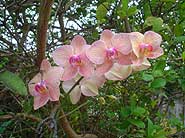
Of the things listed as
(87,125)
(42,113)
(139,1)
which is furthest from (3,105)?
(139,1)

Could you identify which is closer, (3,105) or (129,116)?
(129,116)

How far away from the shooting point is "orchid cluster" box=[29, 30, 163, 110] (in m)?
0.85

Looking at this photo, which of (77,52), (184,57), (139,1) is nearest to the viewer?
(77,52)

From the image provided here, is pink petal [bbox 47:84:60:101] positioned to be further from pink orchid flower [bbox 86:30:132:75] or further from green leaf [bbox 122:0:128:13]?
green leaf [bbox 122:0:128:13]

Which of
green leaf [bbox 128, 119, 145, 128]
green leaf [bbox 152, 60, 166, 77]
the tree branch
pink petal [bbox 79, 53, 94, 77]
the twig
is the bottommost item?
green leaf [bbox 128, 119, 145, 128]

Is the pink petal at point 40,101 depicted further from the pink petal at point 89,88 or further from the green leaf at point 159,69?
the green leaf at point 159,69

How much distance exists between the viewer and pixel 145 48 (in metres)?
0.87

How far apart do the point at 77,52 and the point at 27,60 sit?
0.42 metres

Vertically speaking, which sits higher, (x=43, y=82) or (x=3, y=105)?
(x=43, y=82)

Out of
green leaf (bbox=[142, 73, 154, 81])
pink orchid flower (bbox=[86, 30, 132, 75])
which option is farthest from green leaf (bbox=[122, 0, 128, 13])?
pink orchid flower (bbox=[86, 30, 132, 75])

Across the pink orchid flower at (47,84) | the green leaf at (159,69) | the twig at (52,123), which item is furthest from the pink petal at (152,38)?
the green leaf at (159,69)

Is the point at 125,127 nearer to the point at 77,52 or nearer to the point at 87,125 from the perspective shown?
the point at 87,125

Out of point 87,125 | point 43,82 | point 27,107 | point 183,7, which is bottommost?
point 87,125

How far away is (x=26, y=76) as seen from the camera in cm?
121
